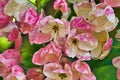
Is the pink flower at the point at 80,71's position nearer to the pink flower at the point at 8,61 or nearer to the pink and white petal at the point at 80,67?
the pink and white petal at the point at 80,67

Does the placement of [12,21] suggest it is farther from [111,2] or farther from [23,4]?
[111,2]

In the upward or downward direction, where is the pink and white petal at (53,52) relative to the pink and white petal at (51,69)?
upward

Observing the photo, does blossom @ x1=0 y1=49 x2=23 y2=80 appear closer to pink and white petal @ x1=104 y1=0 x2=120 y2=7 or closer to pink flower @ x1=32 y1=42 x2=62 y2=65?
pink flower @ x1=32 y1=42 x2=62 y2=65

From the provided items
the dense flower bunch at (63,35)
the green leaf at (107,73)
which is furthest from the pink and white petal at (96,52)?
the green leaf at (107,73)

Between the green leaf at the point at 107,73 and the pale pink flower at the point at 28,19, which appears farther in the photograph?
the green leaf at the point at 107,73

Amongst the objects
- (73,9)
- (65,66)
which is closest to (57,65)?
(65,66)

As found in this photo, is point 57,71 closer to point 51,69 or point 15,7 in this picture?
point 51,69
